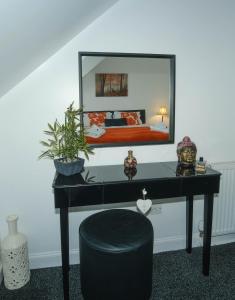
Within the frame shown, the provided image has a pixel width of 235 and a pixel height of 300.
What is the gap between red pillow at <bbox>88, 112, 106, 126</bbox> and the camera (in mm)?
1978

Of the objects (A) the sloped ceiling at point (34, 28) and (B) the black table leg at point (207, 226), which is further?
(B) the black table leg at point (207, 226)

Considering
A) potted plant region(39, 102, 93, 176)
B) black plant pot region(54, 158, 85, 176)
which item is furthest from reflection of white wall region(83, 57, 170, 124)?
black plant pot region(54, 158, 85, 176)

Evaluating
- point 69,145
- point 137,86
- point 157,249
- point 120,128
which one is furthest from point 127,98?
point 157,249

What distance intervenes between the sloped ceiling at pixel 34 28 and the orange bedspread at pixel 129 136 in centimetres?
67

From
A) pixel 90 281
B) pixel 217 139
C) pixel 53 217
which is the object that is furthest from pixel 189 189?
pixel 53 217

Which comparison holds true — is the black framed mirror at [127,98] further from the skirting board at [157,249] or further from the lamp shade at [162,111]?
the skirting board at [157,249]

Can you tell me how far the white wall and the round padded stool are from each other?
1.93 feet

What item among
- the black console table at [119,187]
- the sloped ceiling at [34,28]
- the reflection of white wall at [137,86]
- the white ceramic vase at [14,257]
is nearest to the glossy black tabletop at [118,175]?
the black console table at [119,187]

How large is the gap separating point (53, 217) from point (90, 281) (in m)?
0.67

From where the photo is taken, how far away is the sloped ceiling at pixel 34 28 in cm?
94

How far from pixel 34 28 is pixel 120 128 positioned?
3.37 feet

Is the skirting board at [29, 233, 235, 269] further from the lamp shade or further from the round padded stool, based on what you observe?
the lamp shade

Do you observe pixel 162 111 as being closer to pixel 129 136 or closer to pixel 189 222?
pixel 129 136

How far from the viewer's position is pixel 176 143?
2.17 m
